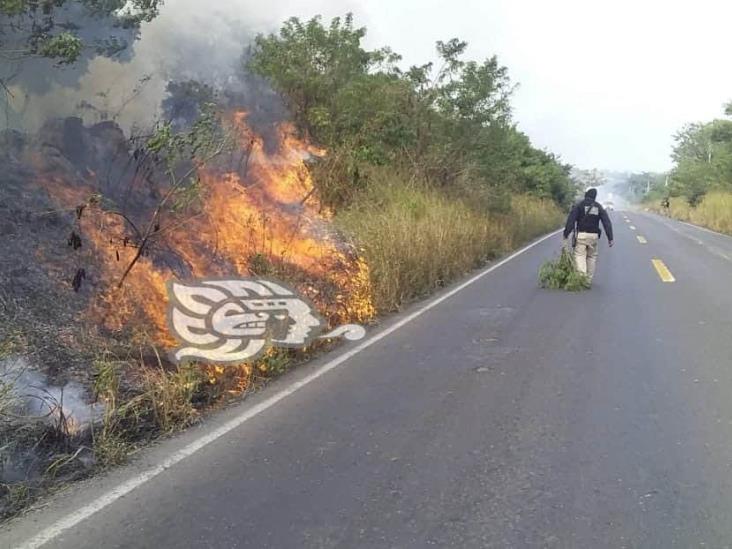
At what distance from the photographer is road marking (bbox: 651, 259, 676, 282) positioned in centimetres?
1248

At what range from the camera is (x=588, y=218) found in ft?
37.1

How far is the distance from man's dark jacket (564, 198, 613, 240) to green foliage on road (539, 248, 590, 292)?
458 mm

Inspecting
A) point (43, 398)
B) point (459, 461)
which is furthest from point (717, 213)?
point (43, 398)

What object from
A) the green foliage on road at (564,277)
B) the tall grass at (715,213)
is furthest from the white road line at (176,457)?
the tall grass at (715,213)

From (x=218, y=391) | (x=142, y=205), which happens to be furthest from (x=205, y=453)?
(x=142, y=205)

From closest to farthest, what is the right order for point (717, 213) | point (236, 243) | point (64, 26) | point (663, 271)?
point (64, 26), point (236, 243), point (663, 271), point (717, 213)

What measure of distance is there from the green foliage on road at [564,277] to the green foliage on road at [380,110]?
3.63 metres

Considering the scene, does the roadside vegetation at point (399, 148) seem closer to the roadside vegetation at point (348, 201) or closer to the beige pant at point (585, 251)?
the roadside vegetation at point (348, 201)

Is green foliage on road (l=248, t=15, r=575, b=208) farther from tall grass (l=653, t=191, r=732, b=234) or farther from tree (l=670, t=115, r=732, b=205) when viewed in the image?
tree (l=670, t=115, r=732, b=205)

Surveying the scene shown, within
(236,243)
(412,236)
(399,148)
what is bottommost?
(412,236)

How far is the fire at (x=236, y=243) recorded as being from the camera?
628cm

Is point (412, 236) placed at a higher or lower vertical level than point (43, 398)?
higher

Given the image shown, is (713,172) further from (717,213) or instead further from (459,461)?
(459,461)

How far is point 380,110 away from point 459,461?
10.2m
